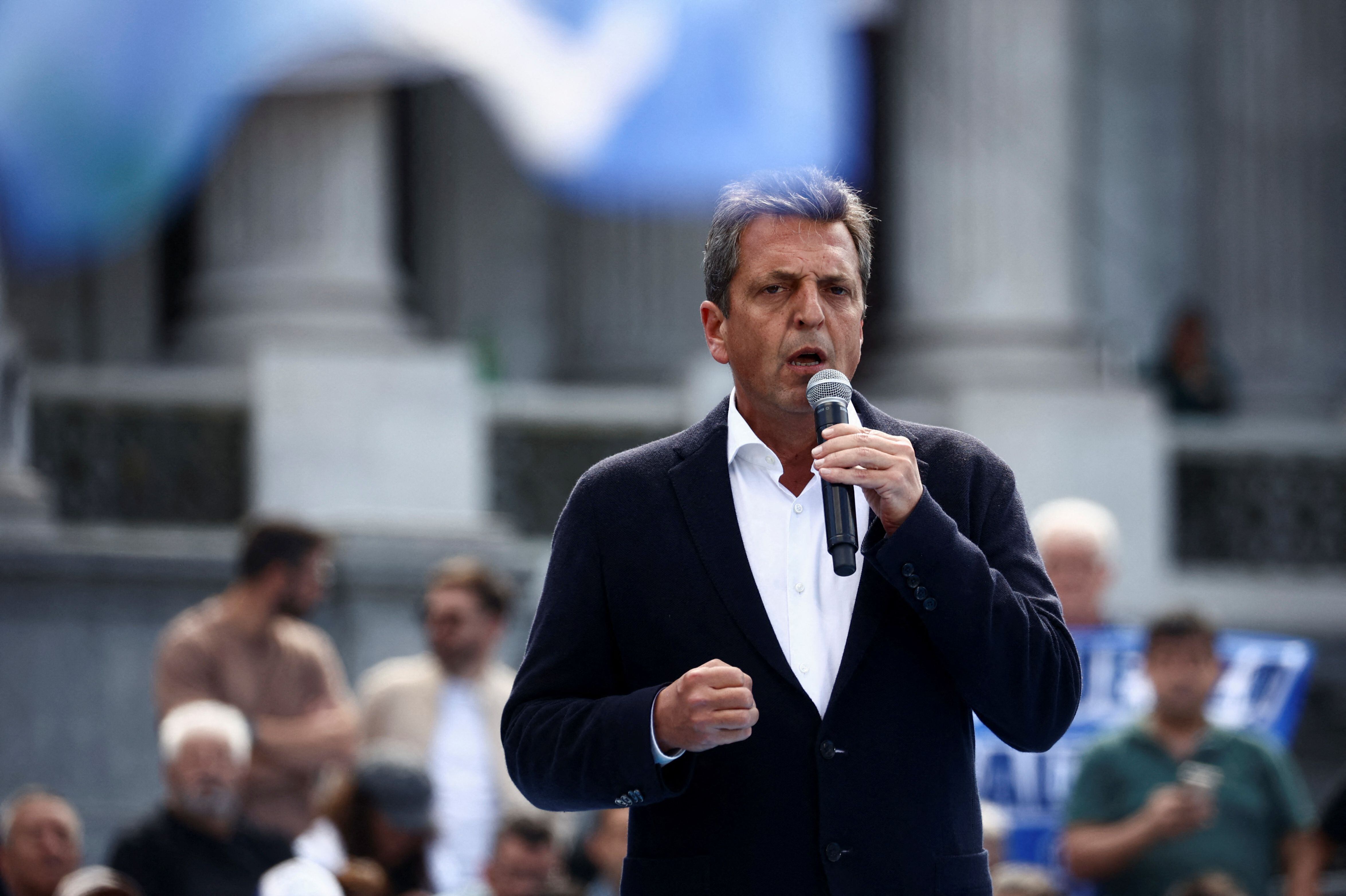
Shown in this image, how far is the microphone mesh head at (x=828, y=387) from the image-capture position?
283cm

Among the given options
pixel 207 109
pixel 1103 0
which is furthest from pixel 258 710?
pixel 1103 0

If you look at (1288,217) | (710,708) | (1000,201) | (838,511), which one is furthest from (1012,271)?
(710,708)

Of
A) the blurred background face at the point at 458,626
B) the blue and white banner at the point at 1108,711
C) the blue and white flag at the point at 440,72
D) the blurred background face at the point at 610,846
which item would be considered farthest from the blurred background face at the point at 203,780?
the blue and white flag at the point at 440,72

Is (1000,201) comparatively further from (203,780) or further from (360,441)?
(203,780)

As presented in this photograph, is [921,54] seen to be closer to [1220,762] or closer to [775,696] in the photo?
[1220,762]

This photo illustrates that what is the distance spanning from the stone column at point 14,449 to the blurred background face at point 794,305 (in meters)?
8.03

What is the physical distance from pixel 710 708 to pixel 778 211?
74cm

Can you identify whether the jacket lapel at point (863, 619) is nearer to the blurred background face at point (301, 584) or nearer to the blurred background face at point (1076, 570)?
the blurred background face at point (1076, 570)

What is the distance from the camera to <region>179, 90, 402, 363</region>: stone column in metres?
12.4

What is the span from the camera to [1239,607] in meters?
14.3

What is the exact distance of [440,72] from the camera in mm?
10875

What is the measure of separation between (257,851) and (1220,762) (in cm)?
328

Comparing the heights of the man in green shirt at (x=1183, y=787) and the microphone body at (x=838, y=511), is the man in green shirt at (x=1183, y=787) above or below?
below

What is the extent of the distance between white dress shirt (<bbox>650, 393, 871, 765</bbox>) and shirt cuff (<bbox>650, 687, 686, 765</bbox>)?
22 cm
